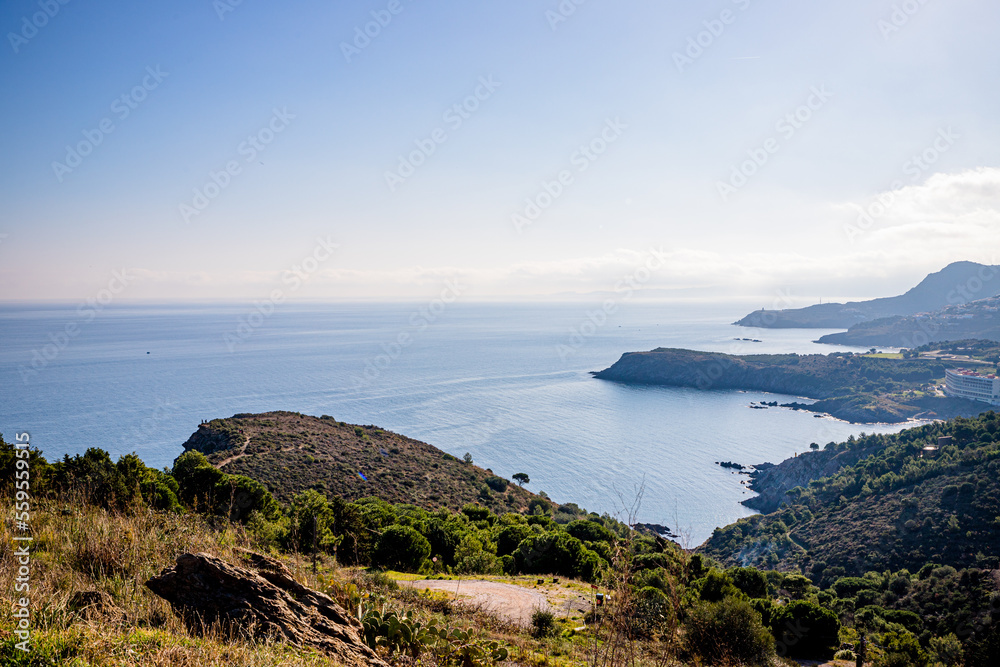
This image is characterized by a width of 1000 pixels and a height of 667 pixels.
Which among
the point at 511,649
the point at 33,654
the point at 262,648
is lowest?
the point at 511,649

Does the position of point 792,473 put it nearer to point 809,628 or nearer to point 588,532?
point 588,532

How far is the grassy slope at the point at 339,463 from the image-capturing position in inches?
1232

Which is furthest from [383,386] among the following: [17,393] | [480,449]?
[17,393]

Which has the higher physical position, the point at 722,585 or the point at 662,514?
the point at 722,585

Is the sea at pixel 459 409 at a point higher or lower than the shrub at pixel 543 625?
lower

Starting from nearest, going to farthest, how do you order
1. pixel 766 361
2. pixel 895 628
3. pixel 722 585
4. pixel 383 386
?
pixel 722 585, pixel 895 628, pixel 383 386, pixel 766 361

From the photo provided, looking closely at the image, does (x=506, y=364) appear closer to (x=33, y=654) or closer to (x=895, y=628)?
(x=895, y=628)

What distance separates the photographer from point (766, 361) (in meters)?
109

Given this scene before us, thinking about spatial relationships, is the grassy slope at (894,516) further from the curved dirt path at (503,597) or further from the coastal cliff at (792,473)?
the curved dirt path at (503,597)

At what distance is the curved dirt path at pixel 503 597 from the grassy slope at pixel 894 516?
92.1 ft

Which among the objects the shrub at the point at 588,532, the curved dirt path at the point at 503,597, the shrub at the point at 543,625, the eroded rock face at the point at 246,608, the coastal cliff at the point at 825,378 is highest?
the eroded rock face at the point at 246,608

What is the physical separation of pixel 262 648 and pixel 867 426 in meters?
94.6

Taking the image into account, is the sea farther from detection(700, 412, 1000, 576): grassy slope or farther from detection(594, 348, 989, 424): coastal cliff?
detection(700, 412, 1000, 576): grassy slope

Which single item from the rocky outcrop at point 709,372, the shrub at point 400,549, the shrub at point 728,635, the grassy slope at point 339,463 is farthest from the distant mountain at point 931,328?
the shrub at point 400,549
